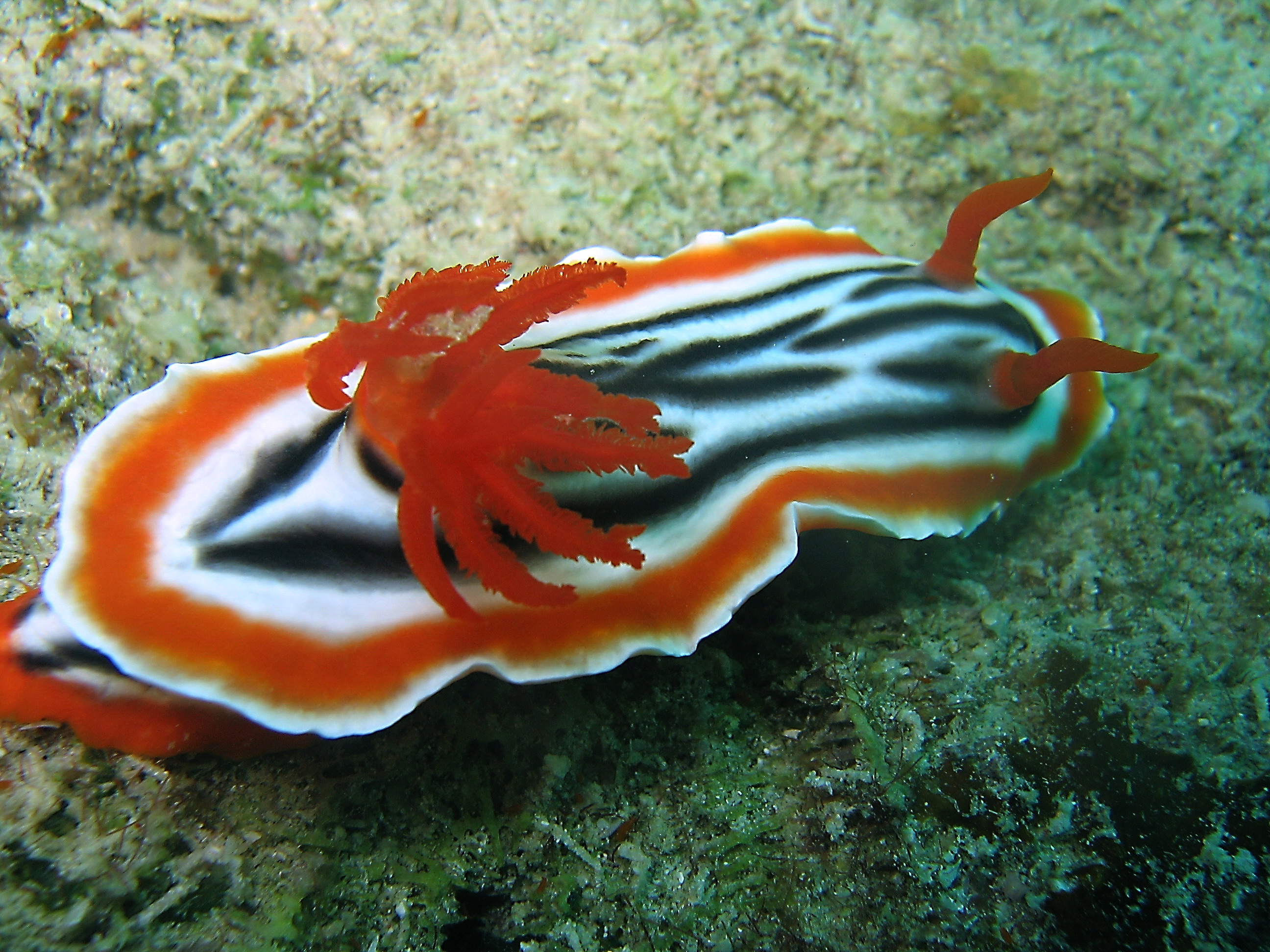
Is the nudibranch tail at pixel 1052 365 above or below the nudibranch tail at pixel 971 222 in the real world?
below

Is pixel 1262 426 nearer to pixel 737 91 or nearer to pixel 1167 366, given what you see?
pixel 1167 366

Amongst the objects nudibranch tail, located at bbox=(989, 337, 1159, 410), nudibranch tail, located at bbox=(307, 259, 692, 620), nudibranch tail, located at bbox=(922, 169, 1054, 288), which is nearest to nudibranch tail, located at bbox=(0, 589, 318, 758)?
nudibranch tail, located at bbox=(307, 259, 692, 620)

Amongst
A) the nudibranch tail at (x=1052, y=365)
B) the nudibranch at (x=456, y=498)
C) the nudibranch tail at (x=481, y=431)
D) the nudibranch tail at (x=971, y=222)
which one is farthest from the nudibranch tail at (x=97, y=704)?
the nudibranch tail at (x=971, y=222)

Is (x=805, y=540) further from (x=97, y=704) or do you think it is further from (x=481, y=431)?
(x=97, y=704)

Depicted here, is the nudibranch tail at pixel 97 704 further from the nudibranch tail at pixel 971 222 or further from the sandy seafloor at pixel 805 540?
the nudibranch tail at pixel 971 222

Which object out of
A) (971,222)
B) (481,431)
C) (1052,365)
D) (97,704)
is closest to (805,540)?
(1052,365)
